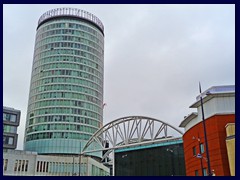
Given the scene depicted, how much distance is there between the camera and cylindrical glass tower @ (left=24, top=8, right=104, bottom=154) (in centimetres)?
9850

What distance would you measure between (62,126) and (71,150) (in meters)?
8.95

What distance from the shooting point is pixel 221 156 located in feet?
95.6

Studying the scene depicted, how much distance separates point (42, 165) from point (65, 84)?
32323 millimetres

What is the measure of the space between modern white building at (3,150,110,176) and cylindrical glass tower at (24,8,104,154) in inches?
445

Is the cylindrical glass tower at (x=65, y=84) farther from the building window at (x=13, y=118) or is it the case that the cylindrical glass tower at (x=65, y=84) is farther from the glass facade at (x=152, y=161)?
the glass facade at (x=152, y=161)

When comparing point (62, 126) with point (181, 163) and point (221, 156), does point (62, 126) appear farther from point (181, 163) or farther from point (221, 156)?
point (221, 156)

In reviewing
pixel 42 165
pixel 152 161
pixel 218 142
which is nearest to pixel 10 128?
pixel 42 165

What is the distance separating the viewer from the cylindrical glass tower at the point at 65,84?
3878 inches

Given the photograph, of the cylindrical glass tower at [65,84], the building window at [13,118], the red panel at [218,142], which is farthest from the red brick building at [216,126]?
the cylindrical glass tower at [65,84]

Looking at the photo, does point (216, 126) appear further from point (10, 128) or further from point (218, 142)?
point (10, 128)

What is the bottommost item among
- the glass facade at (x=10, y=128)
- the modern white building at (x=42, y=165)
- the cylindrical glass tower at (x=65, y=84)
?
the modern white building at (x=42, y=165)

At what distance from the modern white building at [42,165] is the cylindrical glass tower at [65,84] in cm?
1131

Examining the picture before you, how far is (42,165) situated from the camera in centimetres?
8138
